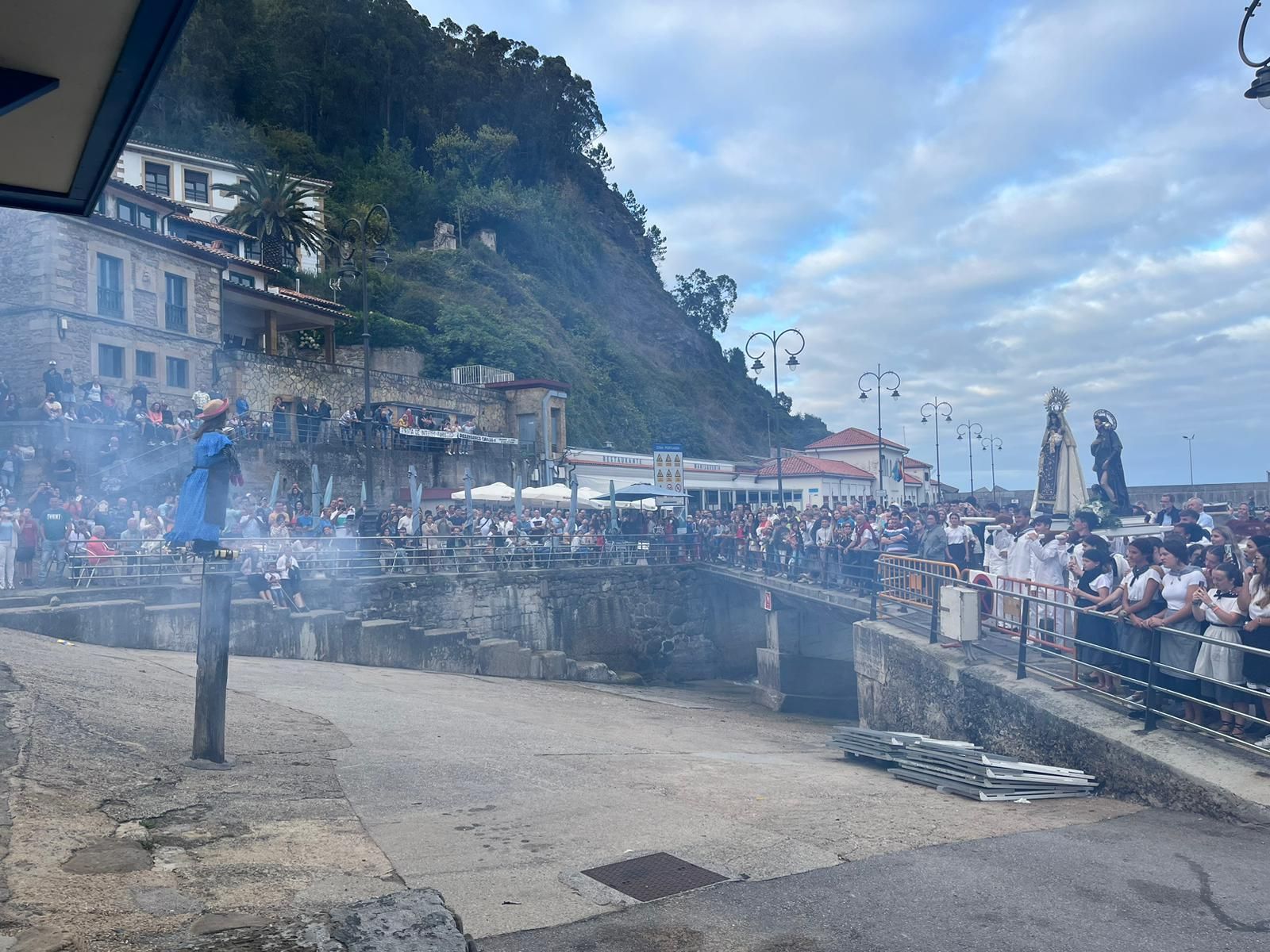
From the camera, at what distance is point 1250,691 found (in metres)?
6.63

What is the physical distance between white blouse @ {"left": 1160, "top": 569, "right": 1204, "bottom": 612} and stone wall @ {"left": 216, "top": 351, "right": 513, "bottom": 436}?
29.1 meters

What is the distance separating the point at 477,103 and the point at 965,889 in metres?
85.2

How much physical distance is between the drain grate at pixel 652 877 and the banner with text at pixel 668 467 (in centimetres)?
2475

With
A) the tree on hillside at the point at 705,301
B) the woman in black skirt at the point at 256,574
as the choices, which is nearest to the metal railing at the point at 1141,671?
the woman in black skirt at the point at 256,574

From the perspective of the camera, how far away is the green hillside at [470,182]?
2159 inches

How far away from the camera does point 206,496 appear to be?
6512mm

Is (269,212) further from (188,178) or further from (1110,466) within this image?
(1110,466)

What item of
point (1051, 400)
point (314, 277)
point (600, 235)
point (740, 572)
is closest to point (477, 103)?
point (600, 235)

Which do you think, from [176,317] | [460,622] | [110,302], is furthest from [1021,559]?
[176,317]

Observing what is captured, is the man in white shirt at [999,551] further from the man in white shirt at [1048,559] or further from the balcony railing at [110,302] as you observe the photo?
the balcony railing at [110,302]

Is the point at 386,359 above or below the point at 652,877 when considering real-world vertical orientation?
above

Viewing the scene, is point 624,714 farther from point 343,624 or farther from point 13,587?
point 13,587

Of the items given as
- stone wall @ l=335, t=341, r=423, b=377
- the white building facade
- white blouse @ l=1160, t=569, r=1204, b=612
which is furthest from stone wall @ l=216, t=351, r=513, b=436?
white blouse @ l=1160, t=569, r=1204, b=612

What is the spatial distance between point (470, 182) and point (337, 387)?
40.8 m
